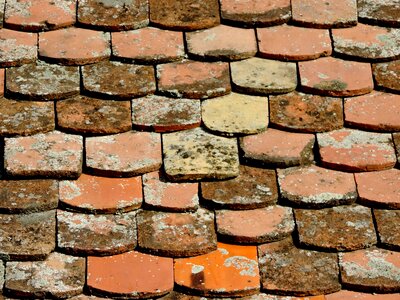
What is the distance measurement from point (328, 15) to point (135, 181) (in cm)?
89

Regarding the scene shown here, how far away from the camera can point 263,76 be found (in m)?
4.11

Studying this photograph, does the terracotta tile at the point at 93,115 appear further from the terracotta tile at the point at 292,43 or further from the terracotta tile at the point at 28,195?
the terracotta tile at the point at 292,43

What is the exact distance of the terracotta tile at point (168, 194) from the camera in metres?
3.85

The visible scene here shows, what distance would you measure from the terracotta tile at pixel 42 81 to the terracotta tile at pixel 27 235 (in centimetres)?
42

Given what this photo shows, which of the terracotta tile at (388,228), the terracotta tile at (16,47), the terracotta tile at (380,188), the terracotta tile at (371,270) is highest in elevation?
the terracotta tile at (16,47)

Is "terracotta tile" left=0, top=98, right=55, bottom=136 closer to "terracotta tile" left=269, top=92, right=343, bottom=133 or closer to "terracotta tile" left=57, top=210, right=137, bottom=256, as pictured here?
"terracotta tile" left=57, top=210, right=137, bottom=256

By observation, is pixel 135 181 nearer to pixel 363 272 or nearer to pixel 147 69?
pixel 147 69

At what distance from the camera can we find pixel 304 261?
12.5ft

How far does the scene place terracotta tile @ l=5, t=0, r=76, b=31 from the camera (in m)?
4.18

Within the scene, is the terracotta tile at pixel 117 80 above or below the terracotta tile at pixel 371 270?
above

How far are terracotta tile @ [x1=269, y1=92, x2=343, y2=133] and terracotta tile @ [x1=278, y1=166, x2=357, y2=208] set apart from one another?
148 mm

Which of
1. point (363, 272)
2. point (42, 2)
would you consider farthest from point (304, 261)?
point (42, 2)

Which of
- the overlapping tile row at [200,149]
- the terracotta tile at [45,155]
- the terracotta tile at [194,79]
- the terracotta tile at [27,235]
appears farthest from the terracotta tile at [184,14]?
the terracotta tile at [27,235]

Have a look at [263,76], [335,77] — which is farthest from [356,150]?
[263,76]
